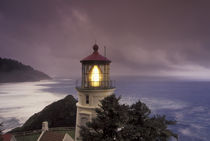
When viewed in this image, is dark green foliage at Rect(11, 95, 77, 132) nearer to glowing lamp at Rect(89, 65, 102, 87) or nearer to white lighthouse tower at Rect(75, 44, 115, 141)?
white lighthouse tower at Rect(75, 44, 115, 141)

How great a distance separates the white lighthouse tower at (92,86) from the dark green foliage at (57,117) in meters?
18.6

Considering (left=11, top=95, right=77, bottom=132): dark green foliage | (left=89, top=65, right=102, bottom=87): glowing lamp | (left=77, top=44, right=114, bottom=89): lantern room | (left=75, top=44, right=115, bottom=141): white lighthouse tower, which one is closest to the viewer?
(left=75, top=44, right=115, bottom=141): white lighthouse tower

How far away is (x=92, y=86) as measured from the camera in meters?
9.73

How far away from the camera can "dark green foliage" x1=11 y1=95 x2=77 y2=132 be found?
86.8ft

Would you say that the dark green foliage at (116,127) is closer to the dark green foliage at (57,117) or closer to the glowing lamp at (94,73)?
the glowing lamp at (94,73)

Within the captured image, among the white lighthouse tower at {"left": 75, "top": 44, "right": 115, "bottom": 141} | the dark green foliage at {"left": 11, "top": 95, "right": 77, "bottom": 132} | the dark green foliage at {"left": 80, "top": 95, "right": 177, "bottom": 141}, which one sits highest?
the white lighthouse tower at {"left": 75, "top": 44, "right": 115, "bottom": 141}

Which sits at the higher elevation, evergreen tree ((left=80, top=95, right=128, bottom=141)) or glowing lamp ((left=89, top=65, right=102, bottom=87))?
glowing lamp ((left=89, top=65, right=102, bottom=87))

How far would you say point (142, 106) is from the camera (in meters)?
8.37

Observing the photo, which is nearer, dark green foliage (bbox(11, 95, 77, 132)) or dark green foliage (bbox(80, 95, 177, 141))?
dark green foliage (bbox(80, 95, 177, 141))

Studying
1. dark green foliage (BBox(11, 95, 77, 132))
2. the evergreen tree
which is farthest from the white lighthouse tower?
dark green foliage (BBox(11, 95, 77, 132))

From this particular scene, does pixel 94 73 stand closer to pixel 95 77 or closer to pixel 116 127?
pixel 95 77

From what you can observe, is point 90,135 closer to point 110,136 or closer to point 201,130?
point 110,136

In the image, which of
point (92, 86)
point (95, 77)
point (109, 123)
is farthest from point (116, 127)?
point (95, 77)

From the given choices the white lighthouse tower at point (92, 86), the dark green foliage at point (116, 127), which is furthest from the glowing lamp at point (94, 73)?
the dark green foliage at point (116, 127)
